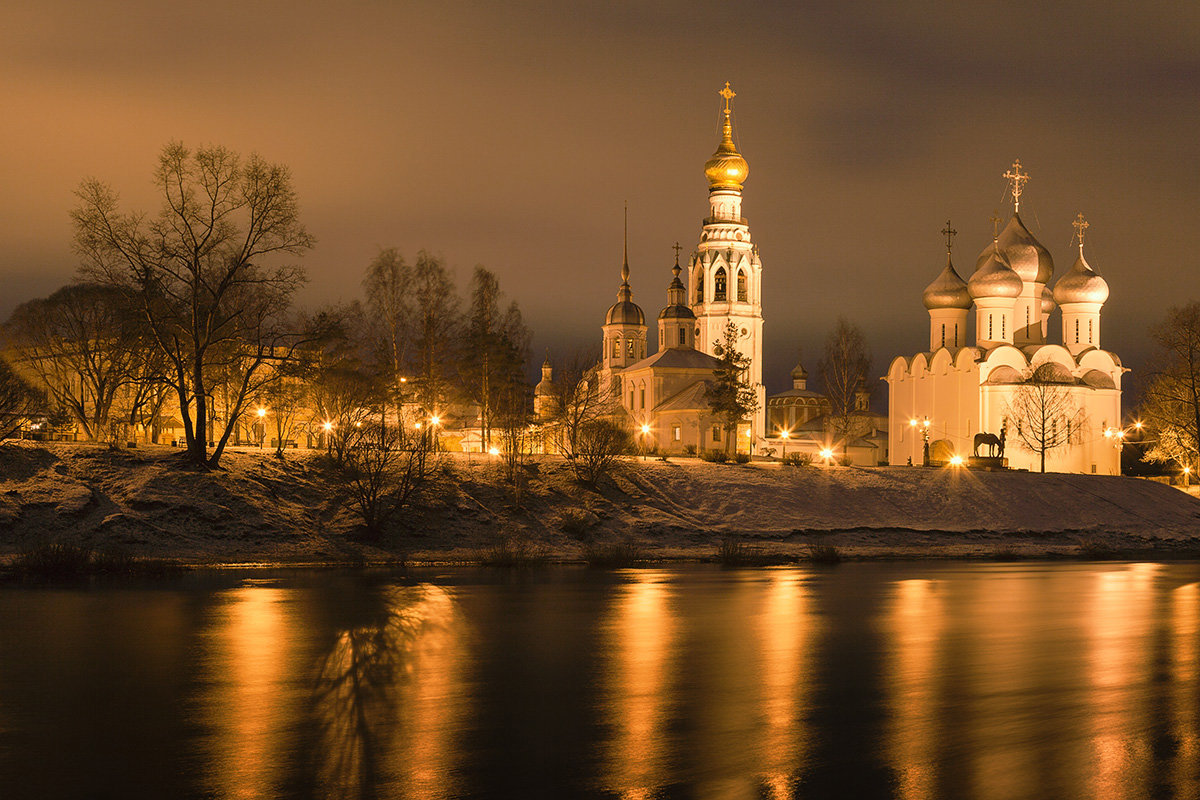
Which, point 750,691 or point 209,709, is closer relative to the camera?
point 209,709

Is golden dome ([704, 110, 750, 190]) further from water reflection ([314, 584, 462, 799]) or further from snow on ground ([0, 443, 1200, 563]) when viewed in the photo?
water reflection ([314, 584, 462, 799])

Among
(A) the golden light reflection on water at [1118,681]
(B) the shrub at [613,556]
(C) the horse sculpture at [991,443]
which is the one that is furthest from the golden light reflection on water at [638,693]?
(C) the horse sculpture at [991,443]

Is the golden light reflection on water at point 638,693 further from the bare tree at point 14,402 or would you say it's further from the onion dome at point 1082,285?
the onion dome at point 1082,285

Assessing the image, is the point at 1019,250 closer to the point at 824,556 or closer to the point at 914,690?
the point at 824,556

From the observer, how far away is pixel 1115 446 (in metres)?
69.4

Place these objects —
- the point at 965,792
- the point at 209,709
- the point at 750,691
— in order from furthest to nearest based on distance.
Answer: the point at 750,691 → the point at 209,709 → the point at 965,792

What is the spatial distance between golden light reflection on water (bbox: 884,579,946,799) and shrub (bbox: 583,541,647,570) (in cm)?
1110

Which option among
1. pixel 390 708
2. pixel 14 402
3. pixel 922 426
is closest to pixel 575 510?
pixel 14 402

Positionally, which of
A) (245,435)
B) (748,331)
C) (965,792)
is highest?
(748,331)

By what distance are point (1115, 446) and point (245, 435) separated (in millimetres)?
46256

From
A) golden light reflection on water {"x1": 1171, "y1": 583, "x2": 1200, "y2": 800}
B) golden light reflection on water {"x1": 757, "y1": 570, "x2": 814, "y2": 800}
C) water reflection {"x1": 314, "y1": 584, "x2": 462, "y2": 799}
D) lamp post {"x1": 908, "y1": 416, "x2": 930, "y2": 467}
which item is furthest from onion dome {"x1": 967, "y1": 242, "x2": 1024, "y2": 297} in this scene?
water reflection {"x1": 314, "y1": 584, "x2": 462, "y2": 799}

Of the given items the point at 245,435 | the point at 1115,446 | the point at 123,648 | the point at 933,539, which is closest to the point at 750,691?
the point at 123,648

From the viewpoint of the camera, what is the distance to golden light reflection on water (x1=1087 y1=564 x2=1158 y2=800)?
12.3 metres

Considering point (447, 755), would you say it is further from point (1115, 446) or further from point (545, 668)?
point (1115, 446)
